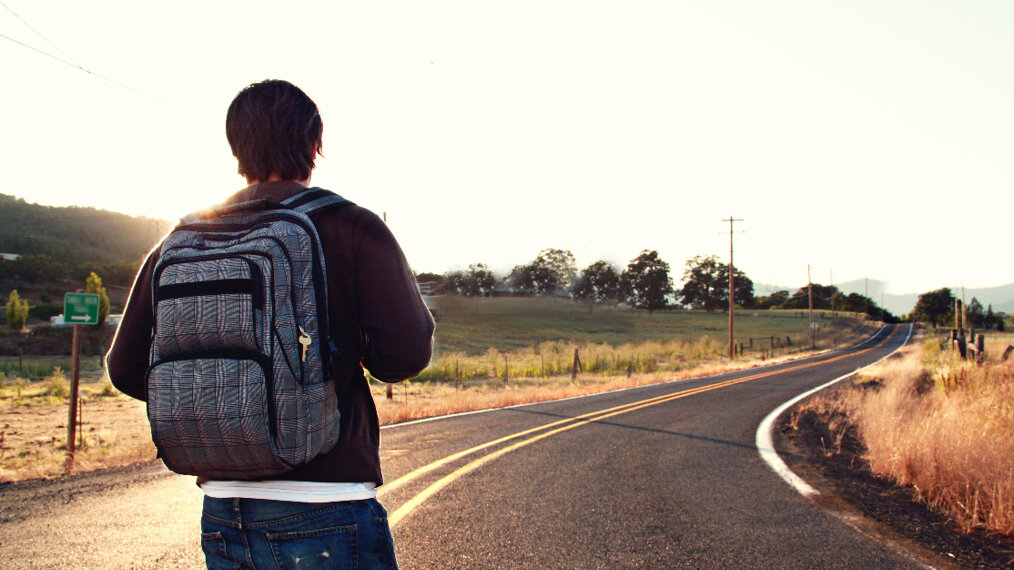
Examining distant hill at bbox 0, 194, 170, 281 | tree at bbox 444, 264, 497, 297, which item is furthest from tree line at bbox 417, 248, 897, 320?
distant hill at bbox 0, 194, 170, 281

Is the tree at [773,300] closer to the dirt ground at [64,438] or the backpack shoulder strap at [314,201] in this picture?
the dirt ground at [64,438]

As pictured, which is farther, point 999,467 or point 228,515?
point 999,467

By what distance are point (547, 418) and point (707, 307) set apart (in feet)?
367

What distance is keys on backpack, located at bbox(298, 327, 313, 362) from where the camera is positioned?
142cm

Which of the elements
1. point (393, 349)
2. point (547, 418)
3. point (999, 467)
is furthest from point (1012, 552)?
point (547, 418)

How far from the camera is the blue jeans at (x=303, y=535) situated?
149cm

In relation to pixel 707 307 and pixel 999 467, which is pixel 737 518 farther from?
pixel 707 307

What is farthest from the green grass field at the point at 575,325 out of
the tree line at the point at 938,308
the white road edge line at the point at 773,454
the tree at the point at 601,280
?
the tree line at the point at 938,308

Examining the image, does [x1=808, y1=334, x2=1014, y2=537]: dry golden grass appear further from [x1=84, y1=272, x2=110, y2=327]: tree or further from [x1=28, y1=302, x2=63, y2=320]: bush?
[x1=28, y1=302, x2=63, y2=320]: bush

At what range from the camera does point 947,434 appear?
6.02m

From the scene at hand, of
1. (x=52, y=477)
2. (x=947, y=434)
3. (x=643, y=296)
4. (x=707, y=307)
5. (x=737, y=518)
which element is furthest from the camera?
(x=707, y=307)

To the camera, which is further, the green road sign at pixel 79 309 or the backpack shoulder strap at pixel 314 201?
the green road sign at pixel 79 309

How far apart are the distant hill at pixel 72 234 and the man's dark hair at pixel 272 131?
216 feet

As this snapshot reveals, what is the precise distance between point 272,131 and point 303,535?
1065mm
